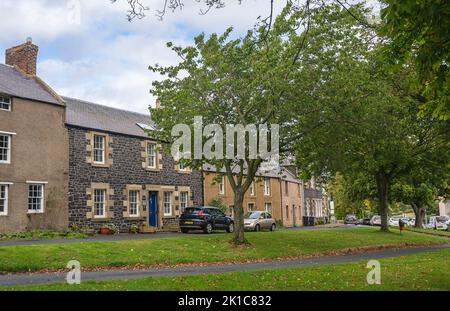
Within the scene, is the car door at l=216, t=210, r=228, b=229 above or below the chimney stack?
below

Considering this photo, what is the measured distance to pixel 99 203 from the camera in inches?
1171

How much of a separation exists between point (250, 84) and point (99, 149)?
13348 millimetres

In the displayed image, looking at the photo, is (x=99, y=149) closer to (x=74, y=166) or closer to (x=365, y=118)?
(x=74, y=166)

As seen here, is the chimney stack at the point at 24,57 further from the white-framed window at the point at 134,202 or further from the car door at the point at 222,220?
the car door at the point at 222,220

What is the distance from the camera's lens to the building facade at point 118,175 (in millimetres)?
28688

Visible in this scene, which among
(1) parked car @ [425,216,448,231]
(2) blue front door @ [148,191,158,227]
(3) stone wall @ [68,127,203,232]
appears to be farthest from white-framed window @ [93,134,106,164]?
(1) parked car @ [425,216,448,231]

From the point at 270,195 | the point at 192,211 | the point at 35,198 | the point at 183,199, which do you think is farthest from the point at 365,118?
the point at 270,195

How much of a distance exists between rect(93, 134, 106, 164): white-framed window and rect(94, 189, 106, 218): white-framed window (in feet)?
6.20

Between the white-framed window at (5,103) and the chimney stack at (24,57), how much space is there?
462cm

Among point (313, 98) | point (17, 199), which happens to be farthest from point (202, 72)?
point (17, 199)

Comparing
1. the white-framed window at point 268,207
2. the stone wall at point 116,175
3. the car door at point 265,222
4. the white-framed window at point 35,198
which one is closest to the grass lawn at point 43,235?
the white-framed window at point 35,198

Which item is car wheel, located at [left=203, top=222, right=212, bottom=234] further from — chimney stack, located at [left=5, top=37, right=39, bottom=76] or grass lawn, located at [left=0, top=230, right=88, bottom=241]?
chimney stack, located at [left=5, top=37, right=39, bottom=76]

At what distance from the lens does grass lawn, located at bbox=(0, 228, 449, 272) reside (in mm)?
16344

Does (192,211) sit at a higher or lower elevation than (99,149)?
lower
